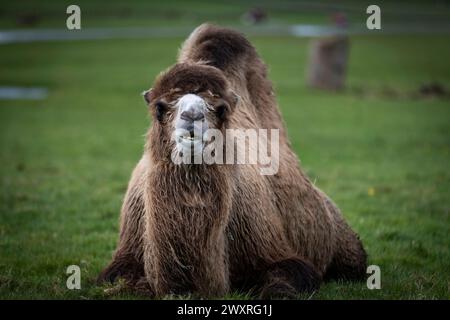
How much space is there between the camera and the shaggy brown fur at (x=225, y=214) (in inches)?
210

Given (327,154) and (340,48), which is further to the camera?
(340,48)

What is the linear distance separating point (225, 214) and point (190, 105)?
0.80 metres

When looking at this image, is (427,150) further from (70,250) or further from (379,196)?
(70,250)

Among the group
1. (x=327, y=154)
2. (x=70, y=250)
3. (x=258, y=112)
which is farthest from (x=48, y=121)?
(x=258, y=112)

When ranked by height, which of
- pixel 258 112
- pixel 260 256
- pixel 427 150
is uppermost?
pixel 258 112

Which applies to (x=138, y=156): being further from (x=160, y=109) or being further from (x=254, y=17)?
(x=254, y=17)

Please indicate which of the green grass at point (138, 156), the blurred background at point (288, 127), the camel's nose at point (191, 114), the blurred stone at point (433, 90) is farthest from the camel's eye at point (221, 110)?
the blurred stone at point (433, 90)

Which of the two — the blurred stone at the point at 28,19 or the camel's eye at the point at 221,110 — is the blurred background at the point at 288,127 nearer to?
the blurred stone at the point at 28,19

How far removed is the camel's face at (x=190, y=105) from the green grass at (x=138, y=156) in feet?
4.77

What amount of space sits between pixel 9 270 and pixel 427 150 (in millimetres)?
11135

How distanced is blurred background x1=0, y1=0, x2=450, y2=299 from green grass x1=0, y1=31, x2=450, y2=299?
0.03 m

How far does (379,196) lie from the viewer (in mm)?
11758

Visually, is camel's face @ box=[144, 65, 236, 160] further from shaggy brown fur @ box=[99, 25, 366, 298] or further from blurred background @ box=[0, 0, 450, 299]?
blurred background @ box=[0, 0, 450, 299]

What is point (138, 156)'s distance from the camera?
52.1 feet
